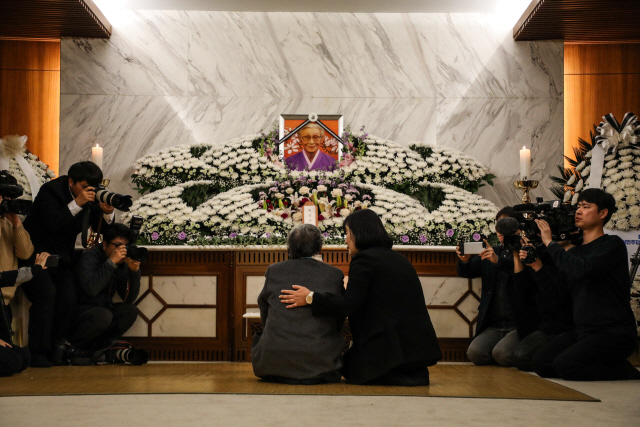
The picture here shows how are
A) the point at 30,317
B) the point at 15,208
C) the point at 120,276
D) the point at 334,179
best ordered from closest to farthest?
1. the point at 15,208
2. the point at 30,317
3. the point at 120,276
4. the point at 334,179

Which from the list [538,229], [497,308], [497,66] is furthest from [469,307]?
[497,66]

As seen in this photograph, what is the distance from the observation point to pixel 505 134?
801 centimetres

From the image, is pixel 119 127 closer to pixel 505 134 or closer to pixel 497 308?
pixel 505 134

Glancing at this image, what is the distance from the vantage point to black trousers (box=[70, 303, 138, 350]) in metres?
5.38

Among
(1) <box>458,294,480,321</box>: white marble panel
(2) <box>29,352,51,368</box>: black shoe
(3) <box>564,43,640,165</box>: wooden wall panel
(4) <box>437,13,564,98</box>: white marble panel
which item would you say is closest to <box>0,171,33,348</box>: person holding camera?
(2) <box>29,352,51,368</box>: black shoe

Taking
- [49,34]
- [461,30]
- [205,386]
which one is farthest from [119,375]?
[461,30]

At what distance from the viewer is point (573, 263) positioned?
4.25 m

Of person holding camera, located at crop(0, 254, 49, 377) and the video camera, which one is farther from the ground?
the video camera

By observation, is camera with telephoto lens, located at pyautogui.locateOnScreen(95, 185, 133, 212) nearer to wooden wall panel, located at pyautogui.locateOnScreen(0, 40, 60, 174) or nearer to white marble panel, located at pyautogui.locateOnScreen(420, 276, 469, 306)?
white marble panel, located at pyautogui.locateOnScreen(420, 276, 469, 306)

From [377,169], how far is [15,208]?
382cm

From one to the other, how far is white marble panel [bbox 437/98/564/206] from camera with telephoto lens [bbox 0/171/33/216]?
503 centimetres

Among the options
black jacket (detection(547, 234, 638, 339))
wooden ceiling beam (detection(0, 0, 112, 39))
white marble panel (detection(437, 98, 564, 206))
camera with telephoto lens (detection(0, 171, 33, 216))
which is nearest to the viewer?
black jacket (detection(547, 234, 638, 339))

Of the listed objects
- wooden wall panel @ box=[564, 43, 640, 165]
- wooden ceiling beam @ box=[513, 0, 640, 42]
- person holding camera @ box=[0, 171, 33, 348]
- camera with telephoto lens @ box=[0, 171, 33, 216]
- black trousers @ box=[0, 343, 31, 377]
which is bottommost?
black trousers @ box=[0, 343, 31, 377]

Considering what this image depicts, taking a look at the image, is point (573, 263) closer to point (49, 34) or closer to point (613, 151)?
point (613, 151)
